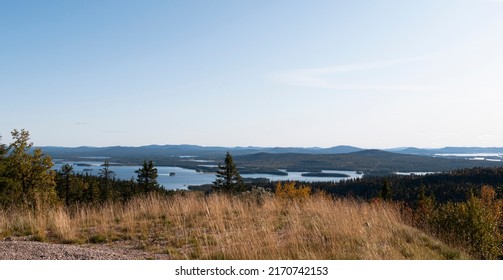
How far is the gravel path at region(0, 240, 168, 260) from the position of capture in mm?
6859

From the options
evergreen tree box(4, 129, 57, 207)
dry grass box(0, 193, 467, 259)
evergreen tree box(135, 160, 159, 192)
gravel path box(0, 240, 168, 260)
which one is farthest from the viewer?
evergreen tree box(135, 160, 159, 192)

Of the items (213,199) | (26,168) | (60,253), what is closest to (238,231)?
(60,253)

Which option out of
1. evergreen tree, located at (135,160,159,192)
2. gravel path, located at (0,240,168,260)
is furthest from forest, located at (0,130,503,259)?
gravel path, located at (0,240,168,260)

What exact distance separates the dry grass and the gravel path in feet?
1.75

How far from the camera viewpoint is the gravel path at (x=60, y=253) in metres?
6.86

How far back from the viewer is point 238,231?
9102mm

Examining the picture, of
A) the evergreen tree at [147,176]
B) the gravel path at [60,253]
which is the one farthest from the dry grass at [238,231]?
the evergreen tree at [147,176]

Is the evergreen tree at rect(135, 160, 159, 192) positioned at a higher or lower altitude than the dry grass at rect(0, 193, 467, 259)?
lower

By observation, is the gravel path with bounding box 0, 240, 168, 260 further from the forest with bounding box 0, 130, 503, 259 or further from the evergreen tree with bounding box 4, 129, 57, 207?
the evergreen tree with bounding box 4, 129, 57, 207

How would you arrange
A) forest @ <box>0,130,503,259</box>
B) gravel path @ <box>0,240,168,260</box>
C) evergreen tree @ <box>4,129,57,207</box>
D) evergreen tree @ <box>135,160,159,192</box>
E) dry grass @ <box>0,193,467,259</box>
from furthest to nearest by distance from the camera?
evergreen tree @ <box>135,160,159,192</box> < evergreen tree @ <box>4,129,57,207</box> < forest @ <box>0,130,503,259</box> < dry grass @ <box>0,193,467,259</box> < gravel path @ <box>0,240,168,260</box>

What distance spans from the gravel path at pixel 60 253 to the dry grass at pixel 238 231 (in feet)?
1.75

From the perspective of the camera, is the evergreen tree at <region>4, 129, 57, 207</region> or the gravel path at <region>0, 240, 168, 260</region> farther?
the evergreen tree at <region>4, 129, 57, 207</region>

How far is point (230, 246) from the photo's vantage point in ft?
25.9

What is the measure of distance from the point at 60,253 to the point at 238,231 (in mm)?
3792
